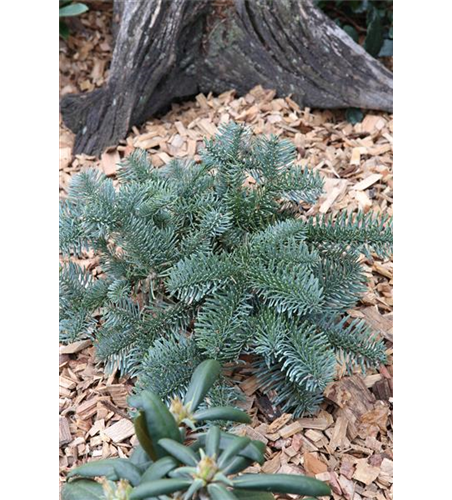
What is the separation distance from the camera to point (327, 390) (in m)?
1.78

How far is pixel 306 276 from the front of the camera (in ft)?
5.33

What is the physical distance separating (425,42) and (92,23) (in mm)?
2105

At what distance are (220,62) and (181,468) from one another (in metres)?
2.35

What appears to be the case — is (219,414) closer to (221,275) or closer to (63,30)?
(221,275)

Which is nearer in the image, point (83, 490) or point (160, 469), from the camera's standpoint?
point (160, 469)

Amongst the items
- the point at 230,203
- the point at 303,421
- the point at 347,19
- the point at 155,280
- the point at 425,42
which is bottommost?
the point at 303,421

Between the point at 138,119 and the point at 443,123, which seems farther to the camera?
the point at 138,119

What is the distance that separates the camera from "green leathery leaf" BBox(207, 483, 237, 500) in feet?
3.38

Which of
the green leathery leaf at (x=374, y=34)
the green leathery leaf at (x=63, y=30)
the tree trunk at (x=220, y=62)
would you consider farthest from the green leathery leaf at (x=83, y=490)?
the green leathery leaf at (x=63, y=30)

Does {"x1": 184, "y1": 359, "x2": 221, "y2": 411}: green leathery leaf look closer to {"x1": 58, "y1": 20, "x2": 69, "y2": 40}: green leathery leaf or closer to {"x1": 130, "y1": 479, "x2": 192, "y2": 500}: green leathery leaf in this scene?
{"x1": 130, "y1": 479, "x2": 192, "y2": 500}: green leathery leaf

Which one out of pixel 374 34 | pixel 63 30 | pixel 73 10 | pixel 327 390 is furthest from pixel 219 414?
pixel 63 30
